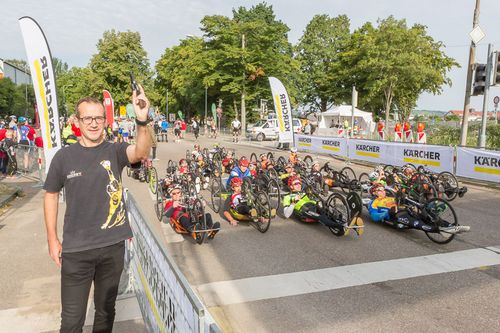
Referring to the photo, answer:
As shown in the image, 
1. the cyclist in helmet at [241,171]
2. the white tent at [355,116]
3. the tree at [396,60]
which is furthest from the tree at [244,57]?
the cyclist in helmet at [241,171]

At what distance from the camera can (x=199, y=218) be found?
22.2ft

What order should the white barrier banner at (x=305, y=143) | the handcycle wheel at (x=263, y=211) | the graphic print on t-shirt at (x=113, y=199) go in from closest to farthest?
the graphic print on t-shirt at (x=113, y=199)
the handcycle wheel at (x=263, y=211)
the white barrier banner at (x=305, y=143)

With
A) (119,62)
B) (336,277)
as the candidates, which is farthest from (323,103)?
(336,277)

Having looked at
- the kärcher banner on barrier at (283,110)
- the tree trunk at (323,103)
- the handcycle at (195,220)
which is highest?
the tree trunk at (323,103)

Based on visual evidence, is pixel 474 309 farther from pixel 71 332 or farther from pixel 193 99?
pixel 193 99

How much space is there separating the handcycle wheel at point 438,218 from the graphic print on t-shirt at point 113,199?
5555mm

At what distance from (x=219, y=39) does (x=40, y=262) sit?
37.3m

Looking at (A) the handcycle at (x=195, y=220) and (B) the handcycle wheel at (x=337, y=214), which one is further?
(B) the handcycle wheel at (x=337, y=214)

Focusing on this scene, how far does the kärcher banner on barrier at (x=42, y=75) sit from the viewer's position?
24.5 feet

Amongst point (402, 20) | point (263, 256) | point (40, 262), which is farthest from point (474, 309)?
point (402, 20)

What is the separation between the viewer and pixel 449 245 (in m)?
6.60

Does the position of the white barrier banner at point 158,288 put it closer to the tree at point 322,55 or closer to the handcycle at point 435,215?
the handcycle at point 435,215

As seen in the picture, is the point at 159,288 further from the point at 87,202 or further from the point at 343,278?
the point at 343,278

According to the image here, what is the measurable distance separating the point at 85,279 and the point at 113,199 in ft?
1.92
